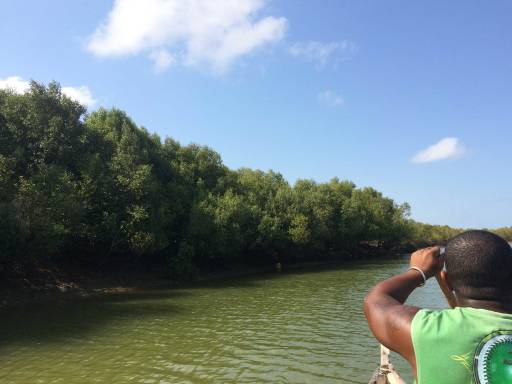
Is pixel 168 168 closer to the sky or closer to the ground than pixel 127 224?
closer to the sky

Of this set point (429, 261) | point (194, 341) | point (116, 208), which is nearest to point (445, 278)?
point (429, 261)

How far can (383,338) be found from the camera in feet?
8.48

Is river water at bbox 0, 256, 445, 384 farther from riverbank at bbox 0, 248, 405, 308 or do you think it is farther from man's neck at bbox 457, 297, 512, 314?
man's neck at bbox 457, 297, 512, 314

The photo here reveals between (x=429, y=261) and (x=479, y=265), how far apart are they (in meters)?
0.47

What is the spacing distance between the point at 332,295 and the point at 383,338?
33076 mm

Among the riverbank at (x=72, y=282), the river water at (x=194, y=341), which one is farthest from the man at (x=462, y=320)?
the riverbank at (x=72, y=282)

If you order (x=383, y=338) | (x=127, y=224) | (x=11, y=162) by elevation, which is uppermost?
(x=11, y=162)

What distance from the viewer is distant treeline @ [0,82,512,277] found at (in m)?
33.7

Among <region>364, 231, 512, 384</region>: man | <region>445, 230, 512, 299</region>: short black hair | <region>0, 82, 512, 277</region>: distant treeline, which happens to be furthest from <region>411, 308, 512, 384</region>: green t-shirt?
<region>0, 82, 512, 277</region>: distant treeline

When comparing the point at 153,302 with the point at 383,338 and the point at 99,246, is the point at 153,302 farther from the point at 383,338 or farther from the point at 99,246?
the point at 383,338

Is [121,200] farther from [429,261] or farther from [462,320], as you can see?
[462,320]

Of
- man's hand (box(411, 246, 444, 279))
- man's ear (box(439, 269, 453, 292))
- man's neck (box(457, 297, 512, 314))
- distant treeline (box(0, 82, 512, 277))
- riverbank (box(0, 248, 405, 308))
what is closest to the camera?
man's neck (box(457, 297, 512, 314))

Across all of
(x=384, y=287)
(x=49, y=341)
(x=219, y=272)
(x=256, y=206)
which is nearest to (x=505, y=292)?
(x=384, y=287)

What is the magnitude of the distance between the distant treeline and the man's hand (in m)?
32.5
